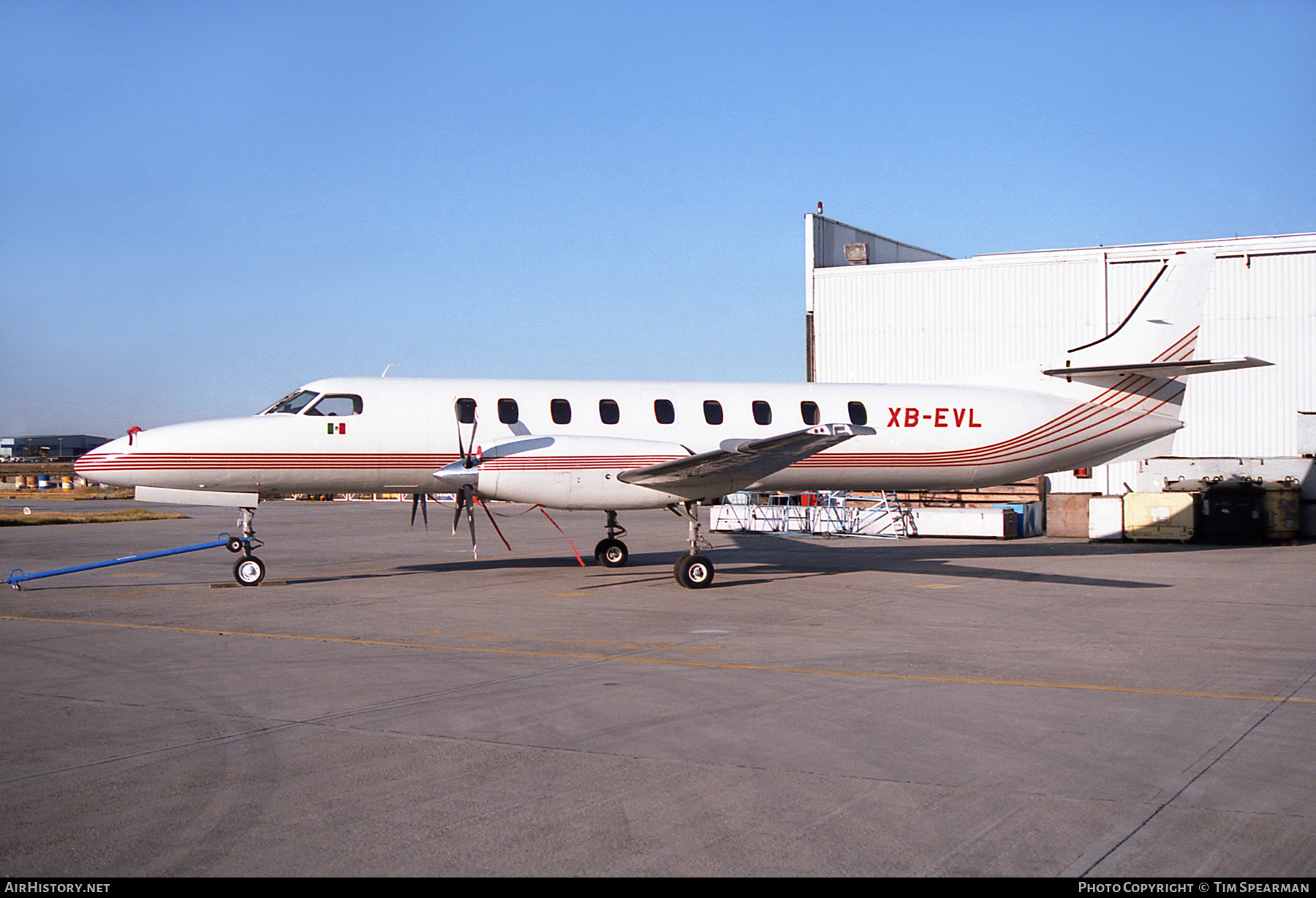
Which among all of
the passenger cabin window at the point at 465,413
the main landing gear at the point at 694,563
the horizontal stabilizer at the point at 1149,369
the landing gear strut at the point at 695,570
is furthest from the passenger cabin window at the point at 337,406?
the horizontal stabilizer at the point at 1149,369

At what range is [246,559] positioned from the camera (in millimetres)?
16922

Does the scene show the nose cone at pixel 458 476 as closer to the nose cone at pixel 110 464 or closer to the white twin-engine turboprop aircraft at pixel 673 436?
the white twin-engine turboprop aircraft at pixel 673 436

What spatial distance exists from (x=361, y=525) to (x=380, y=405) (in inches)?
737

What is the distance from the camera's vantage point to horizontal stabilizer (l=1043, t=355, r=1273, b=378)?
19547 mm

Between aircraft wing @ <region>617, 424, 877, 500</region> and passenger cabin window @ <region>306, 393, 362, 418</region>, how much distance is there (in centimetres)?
481

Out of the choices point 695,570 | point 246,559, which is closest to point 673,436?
point 695,570

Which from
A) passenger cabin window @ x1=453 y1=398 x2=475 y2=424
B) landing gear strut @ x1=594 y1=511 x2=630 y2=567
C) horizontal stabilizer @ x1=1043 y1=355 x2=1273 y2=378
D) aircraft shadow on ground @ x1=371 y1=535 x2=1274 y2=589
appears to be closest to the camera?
passenger cabin window @ x1=453 y1=398 x2=475 y2=424

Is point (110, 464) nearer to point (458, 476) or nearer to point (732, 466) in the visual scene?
point (458, 476)

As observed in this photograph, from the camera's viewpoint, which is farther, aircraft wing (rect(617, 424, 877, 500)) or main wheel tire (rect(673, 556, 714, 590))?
main wheel tire (rect(673, 556, 714, 590))

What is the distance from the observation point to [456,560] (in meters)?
22.0

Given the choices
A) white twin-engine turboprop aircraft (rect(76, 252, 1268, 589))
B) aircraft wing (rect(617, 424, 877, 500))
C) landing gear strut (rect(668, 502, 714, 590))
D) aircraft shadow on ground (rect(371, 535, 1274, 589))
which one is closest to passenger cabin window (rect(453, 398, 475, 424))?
white twin-engine turboprop aircraft (rect(76, 252, 1268, 589))

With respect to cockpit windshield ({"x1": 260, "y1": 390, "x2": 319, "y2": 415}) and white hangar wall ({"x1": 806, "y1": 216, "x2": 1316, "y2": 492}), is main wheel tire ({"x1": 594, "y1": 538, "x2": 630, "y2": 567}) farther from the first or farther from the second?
white hangar wall ({"x1": 806, "y1": 216, "x2": 1316, "y2": 492})

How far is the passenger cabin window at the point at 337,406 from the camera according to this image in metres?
17.3
